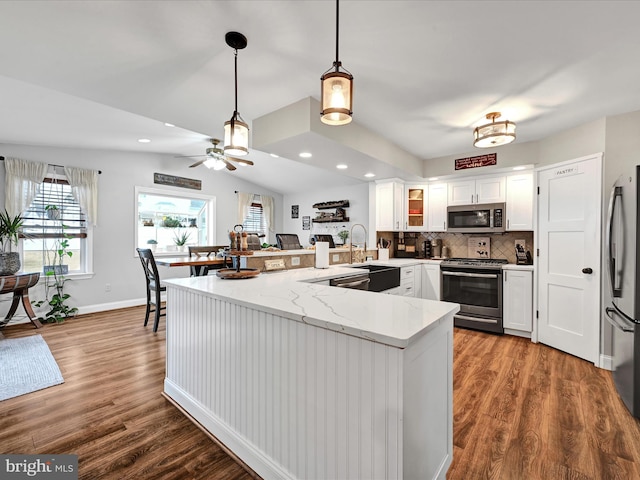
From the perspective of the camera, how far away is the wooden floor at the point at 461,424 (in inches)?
61.2

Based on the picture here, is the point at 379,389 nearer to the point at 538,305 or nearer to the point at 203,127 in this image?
the point at 203,127

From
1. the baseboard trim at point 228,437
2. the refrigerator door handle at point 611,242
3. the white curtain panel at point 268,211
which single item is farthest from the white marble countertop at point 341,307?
the white curtain panel at point 268,211

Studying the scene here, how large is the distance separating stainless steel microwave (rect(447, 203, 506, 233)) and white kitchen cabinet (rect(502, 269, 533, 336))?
2.13ft

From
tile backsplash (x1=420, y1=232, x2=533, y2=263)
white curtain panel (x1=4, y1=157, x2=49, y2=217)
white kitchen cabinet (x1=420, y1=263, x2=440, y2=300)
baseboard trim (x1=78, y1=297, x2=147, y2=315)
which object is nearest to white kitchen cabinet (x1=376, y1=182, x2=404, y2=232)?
tile backsplash (x1=420, y1=232, x2=533, y2=263)

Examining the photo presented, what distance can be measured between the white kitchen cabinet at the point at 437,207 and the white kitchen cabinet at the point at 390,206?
1.35 feet

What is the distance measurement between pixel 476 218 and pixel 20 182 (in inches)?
245

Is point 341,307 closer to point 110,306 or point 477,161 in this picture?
point 477,161

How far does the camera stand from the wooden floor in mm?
1556

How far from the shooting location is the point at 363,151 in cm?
311

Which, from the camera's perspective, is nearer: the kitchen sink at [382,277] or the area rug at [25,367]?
the area rug at [25,367]

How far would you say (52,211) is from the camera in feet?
14.3

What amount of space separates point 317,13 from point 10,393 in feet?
11.2

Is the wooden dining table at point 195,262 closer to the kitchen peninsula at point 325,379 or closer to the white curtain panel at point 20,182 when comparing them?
the kitchen peninsula at point 325,379

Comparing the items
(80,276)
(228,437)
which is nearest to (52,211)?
(80,276)
